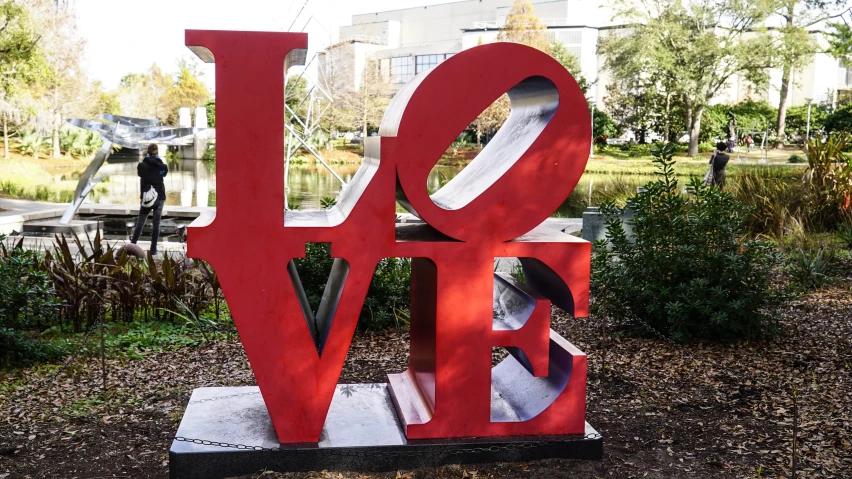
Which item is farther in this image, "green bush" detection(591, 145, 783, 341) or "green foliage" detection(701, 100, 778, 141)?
"green foliage" detection(701, 100, 778, 141)

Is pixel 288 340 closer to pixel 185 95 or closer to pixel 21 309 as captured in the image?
pixel 21 309

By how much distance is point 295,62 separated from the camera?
420 cm

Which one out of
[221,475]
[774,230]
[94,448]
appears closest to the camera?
[221,475]

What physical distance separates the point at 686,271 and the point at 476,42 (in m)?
54.2

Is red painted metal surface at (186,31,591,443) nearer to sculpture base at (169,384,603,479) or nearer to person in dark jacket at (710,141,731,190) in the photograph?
sculpture base at (169,384,603,479)

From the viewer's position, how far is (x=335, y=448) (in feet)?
12.4

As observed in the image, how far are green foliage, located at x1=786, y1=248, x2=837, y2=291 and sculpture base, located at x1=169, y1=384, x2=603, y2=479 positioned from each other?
4982 mm

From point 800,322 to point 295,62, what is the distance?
4914 millimetres

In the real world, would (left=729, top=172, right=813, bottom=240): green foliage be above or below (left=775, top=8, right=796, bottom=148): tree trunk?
below

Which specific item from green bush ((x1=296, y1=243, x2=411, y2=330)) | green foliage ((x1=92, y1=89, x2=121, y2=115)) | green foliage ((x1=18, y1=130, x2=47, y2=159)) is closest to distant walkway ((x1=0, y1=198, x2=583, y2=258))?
green bush ((x1=296, y1=243, x2=411, y2=330))

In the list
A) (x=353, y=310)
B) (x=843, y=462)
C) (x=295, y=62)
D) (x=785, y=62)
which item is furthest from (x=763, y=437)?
(x=785, y=62)

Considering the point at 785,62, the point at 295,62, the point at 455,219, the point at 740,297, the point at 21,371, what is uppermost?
the point at 785,62

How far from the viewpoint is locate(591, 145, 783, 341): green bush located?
6020 mm

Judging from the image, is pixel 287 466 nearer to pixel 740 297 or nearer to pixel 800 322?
pixel 740 297
